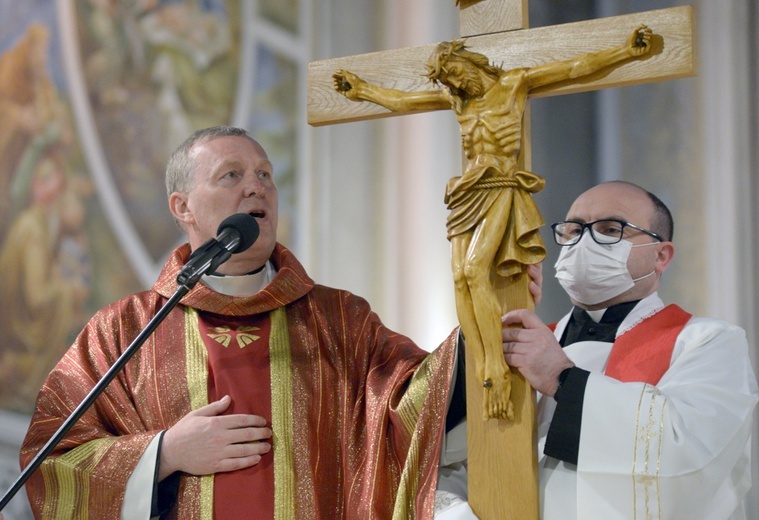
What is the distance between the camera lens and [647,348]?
3.34 m

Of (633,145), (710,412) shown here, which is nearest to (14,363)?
(710,412)

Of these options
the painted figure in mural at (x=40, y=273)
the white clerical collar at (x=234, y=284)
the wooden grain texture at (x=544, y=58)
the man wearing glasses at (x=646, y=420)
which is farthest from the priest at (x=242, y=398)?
the painted figure in mural at (x=40, y=273)

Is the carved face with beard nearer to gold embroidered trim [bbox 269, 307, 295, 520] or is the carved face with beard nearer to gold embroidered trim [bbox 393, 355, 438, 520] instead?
gold embroidered trim [bbox 393, 355, 438, 520]

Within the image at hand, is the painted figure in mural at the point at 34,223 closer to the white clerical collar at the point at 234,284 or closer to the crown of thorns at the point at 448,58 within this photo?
the white clerical collar at the point at 234,284

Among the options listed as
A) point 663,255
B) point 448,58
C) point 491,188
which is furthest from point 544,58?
point 663,255

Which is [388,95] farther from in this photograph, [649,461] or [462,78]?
[649,461]

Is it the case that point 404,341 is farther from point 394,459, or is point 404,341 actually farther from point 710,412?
point 710,412

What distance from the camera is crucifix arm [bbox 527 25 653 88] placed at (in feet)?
9.50

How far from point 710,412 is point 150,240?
9.06 ft

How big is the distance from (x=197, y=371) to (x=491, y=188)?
3.61 feet

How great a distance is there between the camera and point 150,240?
16.1 ft

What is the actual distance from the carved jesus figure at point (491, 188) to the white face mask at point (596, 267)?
560mm

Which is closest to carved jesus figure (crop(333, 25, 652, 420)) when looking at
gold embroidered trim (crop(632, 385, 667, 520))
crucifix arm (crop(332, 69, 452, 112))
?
crucifix arm (crop(332, 69, 452, 112))

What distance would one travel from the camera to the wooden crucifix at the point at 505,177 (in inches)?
114
